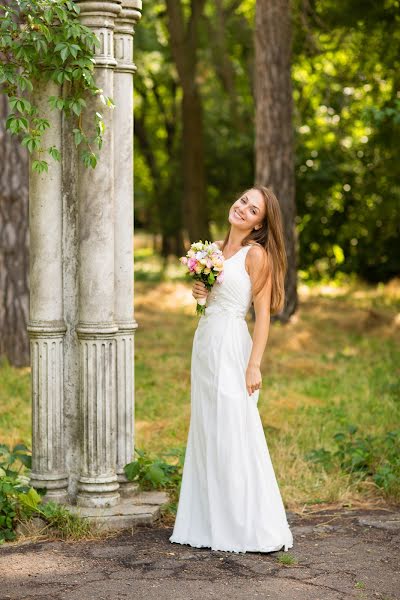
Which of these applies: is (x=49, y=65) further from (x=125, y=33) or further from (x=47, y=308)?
(x=47, y=308)

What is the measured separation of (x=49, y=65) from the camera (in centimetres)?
548

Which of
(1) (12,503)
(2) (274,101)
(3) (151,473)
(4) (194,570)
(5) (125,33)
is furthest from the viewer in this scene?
(2) (274,101)

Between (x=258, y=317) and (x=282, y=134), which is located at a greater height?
(x=282, y=134)

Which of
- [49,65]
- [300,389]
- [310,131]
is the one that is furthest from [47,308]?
[310,131]

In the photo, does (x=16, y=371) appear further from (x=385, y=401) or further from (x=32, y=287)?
(x=32, y=287)

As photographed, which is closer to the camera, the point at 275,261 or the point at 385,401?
the point at 275,261

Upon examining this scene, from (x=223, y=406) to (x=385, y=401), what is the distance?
3.95m

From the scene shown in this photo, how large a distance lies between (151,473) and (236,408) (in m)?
0.99

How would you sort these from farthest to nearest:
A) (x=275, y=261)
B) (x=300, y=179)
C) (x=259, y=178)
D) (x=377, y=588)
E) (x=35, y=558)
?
(x=300, y=179)
(x=259, y=178)
(x=275, y=261)
(x=35, y=558)
(x=377, y=588)

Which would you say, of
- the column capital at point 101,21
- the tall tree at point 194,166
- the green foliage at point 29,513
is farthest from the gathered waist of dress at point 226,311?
the tall tree at point 194,166

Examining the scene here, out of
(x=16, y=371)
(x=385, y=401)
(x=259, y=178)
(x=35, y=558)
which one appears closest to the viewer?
(x=35, y=558)

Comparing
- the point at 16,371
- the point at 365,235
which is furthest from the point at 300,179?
the point at 16,371

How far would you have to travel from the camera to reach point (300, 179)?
2019 cm

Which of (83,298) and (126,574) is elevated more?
(83,298)
